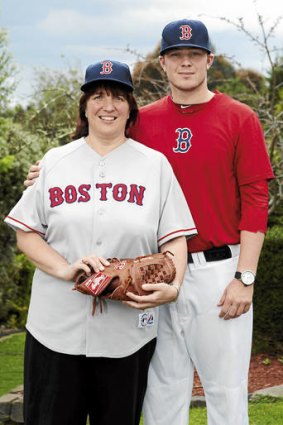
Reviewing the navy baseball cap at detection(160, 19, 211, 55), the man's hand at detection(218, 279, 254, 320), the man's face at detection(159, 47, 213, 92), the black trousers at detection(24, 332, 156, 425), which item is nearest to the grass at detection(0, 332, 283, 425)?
the man's hand at detection(218, 279, 254, 320)

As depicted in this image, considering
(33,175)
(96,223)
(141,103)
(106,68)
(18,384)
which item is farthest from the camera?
(141,103)

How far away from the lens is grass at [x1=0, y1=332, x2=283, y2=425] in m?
6.04

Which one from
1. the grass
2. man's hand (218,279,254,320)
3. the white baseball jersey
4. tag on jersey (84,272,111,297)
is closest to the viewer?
tag on jersey (84,272,111,297)

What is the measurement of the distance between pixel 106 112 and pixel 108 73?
173 mm

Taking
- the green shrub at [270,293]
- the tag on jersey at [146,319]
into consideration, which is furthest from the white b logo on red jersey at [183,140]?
the green shrub at [270,293]

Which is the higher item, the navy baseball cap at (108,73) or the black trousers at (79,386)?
the navy baseball cap at (108,73)

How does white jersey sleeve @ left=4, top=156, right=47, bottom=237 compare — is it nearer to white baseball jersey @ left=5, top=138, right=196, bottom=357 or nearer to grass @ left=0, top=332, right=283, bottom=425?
white baseball jersey @ left=5, top=138, right=196, bottom=357

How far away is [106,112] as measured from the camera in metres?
3.50

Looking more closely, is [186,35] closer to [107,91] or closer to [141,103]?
[107,91]

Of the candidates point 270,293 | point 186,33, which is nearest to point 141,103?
point 270,293

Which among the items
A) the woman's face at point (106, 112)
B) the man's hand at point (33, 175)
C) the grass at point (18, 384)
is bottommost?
the grass at point (18, 384)

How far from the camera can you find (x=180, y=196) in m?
3.61

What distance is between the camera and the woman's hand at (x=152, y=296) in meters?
3.29

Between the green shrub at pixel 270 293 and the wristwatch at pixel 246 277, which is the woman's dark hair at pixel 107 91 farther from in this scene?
the green shrub at pixel 270 293
